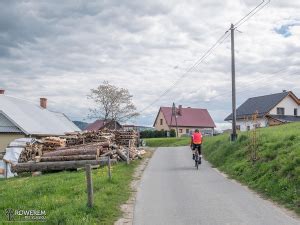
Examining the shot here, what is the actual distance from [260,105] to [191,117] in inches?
1129

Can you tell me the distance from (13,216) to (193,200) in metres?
4.67

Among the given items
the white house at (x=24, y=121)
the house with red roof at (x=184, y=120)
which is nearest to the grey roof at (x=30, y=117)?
the white house at (x=24, y=121)

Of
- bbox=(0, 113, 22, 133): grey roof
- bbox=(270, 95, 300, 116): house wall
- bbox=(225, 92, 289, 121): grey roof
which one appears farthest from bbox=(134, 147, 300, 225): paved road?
bbox=(270, 95, 300, 116): house wall

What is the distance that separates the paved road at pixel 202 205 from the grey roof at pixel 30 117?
89.0ft

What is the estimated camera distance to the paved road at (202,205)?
9414 mm

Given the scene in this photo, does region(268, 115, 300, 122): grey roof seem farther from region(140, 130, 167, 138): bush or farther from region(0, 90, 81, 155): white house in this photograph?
region(0, 90, 81, 155): white house

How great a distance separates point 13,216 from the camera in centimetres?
991

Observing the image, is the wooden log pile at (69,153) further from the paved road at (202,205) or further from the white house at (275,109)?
the white house at (275,109)

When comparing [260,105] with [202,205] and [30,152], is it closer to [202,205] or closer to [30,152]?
[30,152]

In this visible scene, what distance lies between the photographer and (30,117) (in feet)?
151

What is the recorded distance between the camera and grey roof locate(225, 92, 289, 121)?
220ft

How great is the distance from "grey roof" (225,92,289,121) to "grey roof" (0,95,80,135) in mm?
28077

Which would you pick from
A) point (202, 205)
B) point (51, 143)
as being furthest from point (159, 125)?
point (202, 205)

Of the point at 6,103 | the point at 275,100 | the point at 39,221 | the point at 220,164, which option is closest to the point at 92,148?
the point at 220,164
